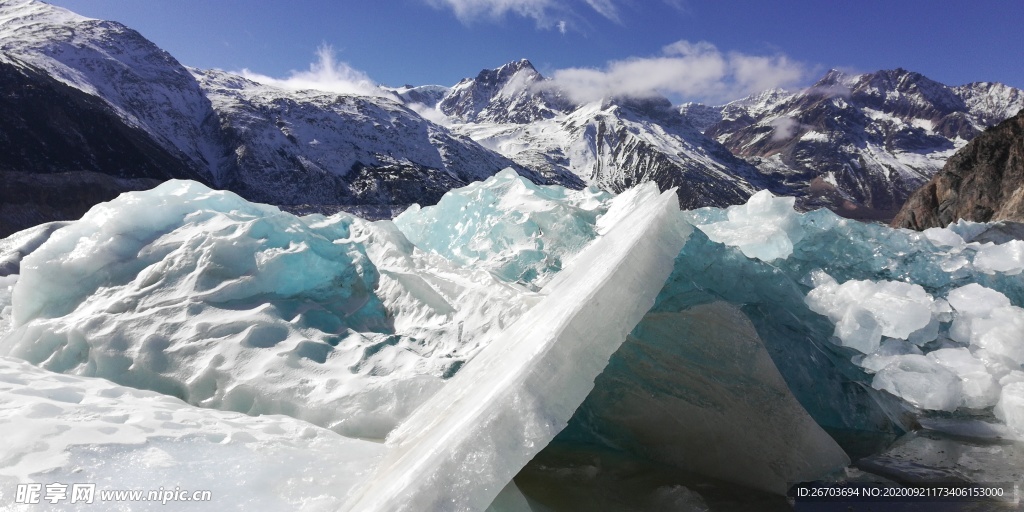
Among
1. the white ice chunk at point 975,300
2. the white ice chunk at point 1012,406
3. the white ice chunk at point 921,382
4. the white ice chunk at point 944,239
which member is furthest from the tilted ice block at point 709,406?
the white ice chunk at point 944,239

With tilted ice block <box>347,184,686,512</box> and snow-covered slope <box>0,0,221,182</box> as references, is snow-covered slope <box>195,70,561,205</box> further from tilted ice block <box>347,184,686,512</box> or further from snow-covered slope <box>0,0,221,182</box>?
tilted ice block <box>347,184,686,512</box>

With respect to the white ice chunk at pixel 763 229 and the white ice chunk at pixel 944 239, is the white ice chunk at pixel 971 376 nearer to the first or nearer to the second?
the white ice chunk at pixel 763 229

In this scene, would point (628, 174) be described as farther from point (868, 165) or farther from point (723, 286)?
point (723, 286)

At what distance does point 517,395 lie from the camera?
229cm

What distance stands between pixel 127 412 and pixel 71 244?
308cm

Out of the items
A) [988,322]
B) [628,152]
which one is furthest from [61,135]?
[628,152]

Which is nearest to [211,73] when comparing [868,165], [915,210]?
[915,210]

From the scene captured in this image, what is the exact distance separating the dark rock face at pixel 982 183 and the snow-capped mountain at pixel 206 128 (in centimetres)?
6315

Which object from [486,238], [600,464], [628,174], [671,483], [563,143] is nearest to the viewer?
[671,483]

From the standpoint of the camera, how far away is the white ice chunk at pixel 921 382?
4.55 m

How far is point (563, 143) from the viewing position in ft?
552

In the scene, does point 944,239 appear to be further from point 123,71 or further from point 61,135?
point 123,71

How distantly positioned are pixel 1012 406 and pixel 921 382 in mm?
620

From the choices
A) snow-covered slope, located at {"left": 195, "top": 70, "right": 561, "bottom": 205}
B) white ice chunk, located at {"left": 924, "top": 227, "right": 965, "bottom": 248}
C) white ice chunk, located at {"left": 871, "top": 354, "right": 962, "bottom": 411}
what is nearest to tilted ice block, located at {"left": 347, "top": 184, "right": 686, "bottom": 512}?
white ice chunk, located at {"left": 871, "top": 354, "right": 962, "bottom": 411}
